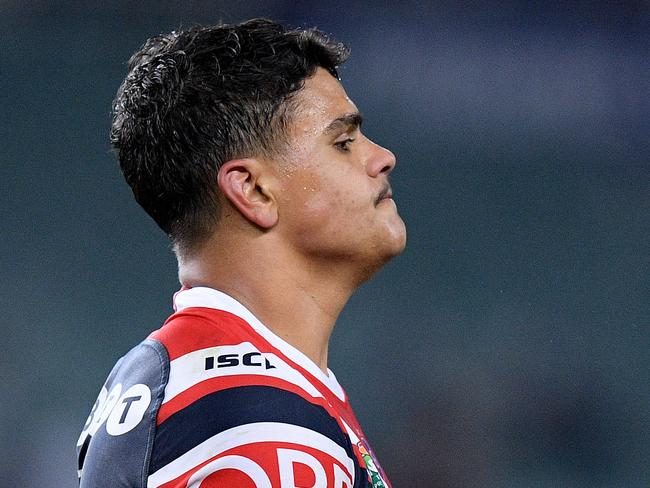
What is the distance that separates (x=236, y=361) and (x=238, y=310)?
0.13 metres

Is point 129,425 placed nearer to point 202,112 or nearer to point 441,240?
point 202,112

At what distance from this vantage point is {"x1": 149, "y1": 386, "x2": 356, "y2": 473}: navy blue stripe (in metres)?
1.06

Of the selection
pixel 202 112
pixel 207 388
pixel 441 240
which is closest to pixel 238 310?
pixel 207 388

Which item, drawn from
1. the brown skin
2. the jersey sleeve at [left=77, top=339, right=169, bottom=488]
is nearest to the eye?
the brown skin

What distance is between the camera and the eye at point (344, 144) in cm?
133

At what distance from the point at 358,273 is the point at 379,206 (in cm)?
10

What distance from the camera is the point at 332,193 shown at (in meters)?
1.30

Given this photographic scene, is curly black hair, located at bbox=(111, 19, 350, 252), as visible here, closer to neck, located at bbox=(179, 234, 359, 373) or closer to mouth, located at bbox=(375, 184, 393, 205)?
neck, located at bbox=(179, 234, 359, 373)

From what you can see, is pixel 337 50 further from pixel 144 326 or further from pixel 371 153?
pixel 144 326

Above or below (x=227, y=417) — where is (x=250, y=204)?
above

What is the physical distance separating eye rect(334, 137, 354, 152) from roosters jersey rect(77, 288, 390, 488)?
0.88ft

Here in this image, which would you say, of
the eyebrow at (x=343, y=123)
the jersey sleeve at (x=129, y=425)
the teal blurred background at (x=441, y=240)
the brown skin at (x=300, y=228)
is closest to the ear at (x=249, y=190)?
the brown skin at (x=300, y=228)

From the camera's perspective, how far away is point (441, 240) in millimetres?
4199

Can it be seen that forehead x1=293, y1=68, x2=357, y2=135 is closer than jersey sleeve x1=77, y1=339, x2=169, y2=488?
No
